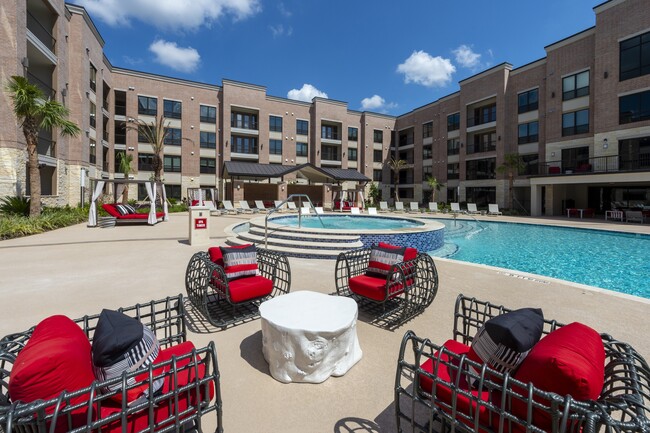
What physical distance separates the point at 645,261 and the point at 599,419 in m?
12.5

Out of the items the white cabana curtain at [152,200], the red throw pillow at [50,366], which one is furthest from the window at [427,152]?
the red throw pillow at [50,366]

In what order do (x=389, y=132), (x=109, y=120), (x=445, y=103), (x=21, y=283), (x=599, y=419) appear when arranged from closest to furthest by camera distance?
(x=599, y=419), (x=21, y=283), (x=109, y=120), (x=445, y=103), (x=389, y=132)

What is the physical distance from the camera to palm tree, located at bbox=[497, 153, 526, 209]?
93.9 feet

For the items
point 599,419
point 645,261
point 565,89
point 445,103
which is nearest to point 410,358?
point 599,419

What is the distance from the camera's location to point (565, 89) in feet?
86.2

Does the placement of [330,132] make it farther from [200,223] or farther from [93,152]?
[200,223]

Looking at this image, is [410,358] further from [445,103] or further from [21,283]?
[445,103]

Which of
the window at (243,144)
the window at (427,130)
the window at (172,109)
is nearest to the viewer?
the window at (172,109)

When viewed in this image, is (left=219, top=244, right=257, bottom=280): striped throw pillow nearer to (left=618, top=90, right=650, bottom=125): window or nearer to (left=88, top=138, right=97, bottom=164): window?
(left=88, top=138, right=97, bottom=164): window

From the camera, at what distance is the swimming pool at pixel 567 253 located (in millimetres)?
8516

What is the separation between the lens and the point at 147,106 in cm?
3334

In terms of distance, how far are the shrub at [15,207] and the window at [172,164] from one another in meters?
19.2

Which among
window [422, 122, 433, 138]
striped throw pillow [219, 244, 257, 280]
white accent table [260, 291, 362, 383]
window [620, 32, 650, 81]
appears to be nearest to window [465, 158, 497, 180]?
window [422, 122, 433, 138]

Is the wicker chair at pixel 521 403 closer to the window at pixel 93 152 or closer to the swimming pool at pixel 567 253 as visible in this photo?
the swimming pool at pixel 567 253
